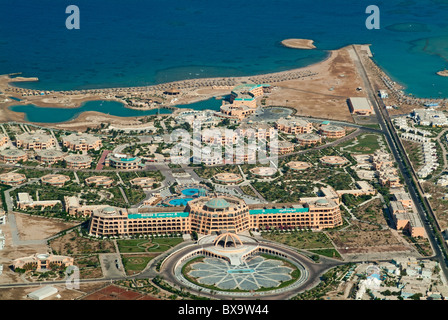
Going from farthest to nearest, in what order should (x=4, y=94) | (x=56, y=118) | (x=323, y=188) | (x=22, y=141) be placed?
(x=4, y=94) < (x=56, y=118) < (x=22, y=141) < (x=323, y=188)

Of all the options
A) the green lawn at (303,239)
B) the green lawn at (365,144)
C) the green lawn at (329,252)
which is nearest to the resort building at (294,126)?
the green lawn at (365,144)

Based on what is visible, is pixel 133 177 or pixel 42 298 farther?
pixel 133 177

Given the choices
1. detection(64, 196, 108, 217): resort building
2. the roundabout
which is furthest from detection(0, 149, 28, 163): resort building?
the roundabout

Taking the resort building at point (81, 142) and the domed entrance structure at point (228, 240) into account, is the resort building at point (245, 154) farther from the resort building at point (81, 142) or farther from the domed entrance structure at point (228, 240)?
the domed entrance structure at point (228, 240)
